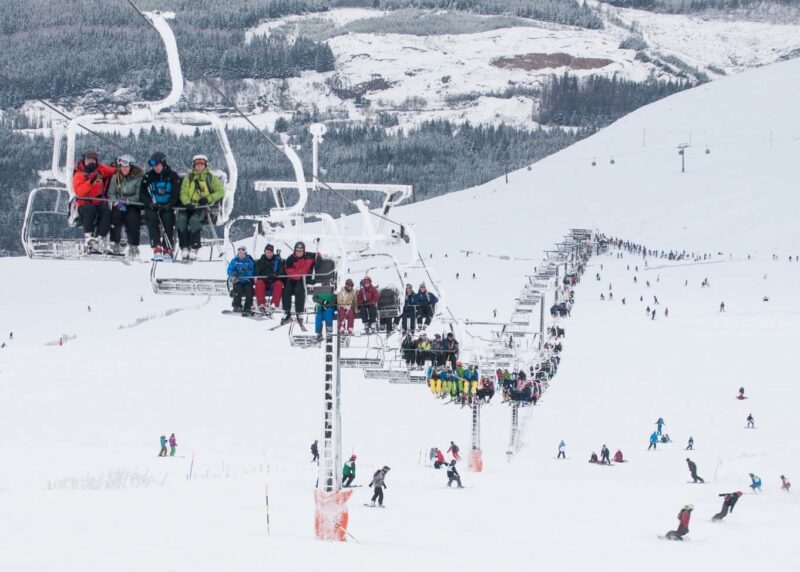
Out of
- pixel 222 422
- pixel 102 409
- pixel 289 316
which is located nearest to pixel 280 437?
pixel 222 422

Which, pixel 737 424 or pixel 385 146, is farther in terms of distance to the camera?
pixel 385 146

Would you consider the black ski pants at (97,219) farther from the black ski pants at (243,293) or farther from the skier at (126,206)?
the black ski pants at (243,293)

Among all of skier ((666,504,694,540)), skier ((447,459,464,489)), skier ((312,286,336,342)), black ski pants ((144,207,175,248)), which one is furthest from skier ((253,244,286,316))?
skier ((447,459,464,489))

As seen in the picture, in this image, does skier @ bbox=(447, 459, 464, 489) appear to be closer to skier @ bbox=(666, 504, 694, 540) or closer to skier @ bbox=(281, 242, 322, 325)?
skier @ bbox=(666, 504, 694, 540)

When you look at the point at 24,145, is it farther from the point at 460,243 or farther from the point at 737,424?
the point at 737,424

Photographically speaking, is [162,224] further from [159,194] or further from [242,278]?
[242,278]

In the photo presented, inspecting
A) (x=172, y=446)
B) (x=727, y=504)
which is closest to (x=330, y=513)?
(x=727, y=504)

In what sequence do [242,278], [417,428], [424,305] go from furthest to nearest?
[417,428], [424,305], [242,278]
